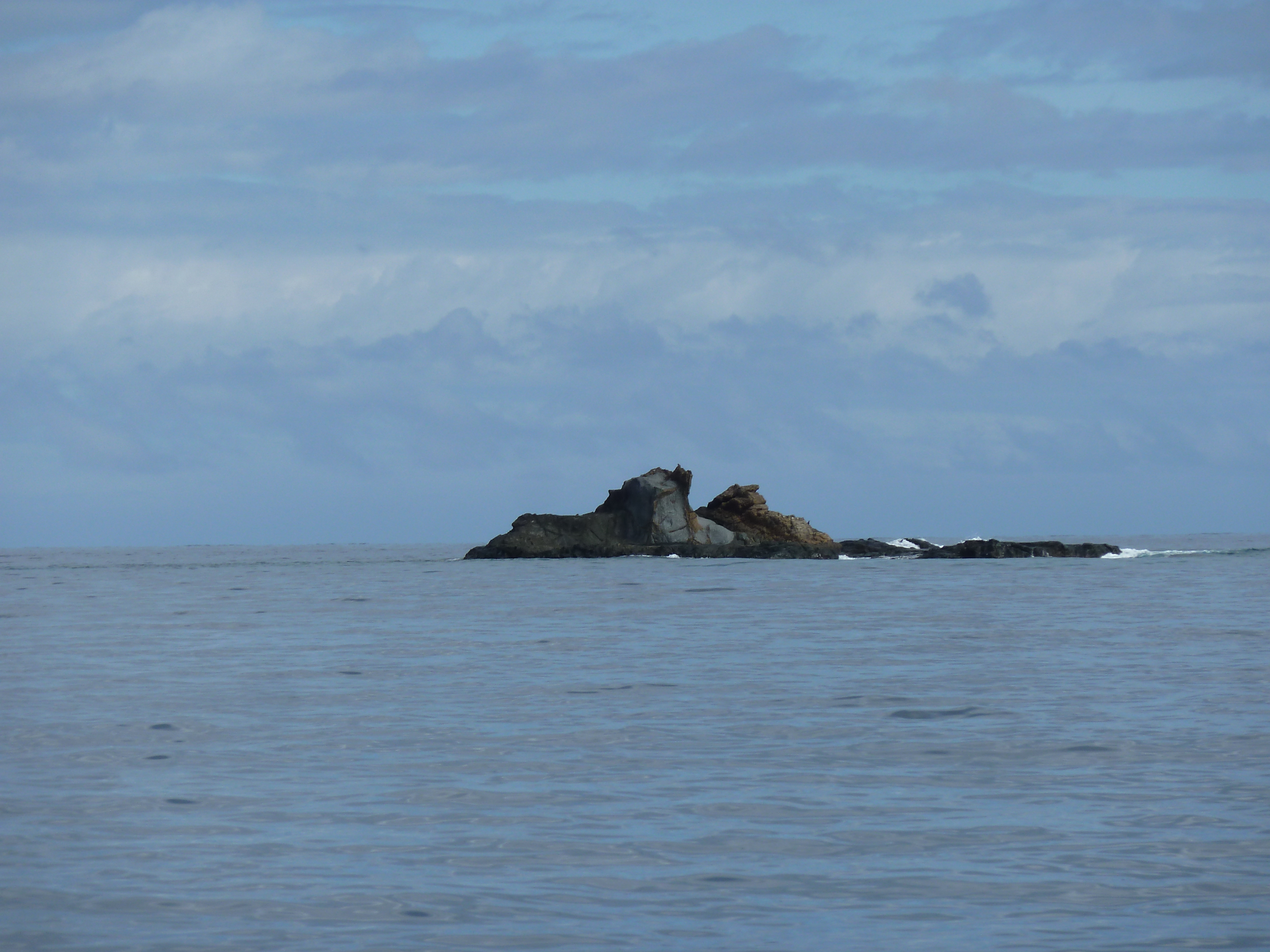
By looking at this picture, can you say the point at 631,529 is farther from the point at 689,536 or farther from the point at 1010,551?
the point at 1010,551

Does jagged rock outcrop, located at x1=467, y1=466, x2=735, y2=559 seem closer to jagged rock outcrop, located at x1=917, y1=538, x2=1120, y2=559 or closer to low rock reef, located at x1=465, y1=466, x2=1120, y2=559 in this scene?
low rock reef, located at x1=465, y1=466, x2=1120, y2=559

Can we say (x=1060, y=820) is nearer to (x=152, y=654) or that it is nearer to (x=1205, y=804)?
(x=1205, y=804)

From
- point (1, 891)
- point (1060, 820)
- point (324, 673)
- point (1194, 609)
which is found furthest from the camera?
point (1194, 609)

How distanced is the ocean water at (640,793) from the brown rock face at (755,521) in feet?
222

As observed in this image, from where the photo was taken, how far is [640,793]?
14.7 metres

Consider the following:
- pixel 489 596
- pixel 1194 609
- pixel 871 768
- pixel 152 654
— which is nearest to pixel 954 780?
pixel 871 768

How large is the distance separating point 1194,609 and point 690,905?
38468 millimetres

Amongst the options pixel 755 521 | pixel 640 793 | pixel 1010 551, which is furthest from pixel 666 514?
pixel 640 793

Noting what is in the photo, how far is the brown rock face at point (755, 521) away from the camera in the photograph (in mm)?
103875

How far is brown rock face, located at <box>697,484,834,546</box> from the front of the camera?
104 meters

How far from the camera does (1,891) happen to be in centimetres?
1092

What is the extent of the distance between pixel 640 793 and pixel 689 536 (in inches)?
3416

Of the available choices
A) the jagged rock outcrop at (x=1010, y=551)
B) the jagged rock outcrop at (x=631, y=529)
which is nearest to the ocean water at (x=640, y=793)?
the jagged rock outcrop at (x=1010, y=551)

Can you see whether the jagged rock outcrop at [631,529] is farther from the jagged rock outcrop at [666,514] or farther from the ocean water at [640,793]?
the ocean water at [640,793]
